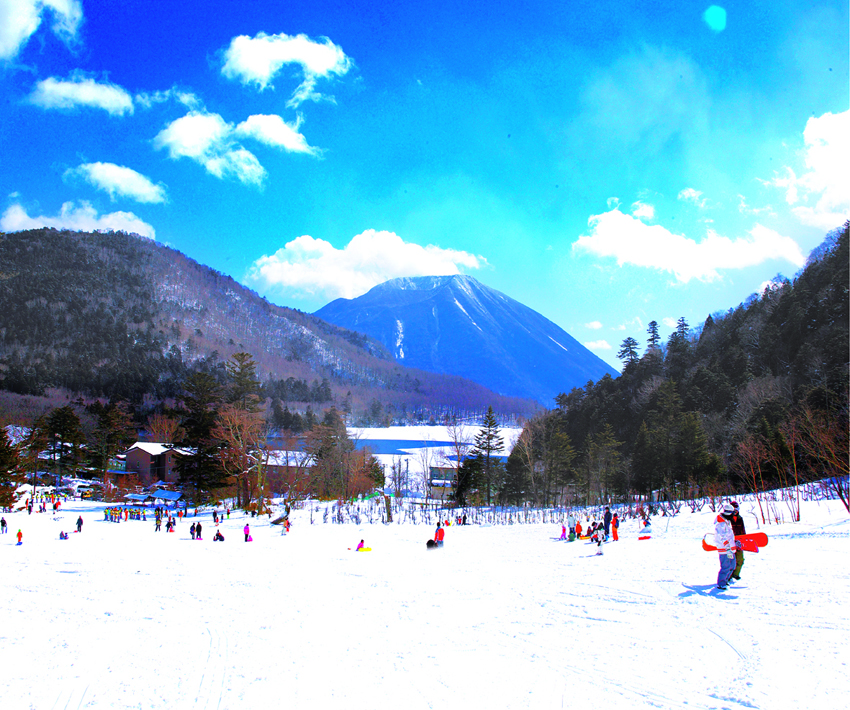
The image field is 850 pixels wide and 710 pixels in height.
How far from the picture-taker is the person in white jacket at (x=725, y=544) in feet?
33.3

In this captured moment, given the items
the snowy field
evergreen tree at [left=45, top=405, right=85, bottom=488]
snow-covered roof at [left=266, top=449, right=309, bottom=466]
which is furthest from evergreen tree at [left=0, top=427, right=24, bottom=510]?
the snowy field

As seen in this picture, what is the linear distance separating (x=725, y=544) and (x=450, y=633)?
588cm

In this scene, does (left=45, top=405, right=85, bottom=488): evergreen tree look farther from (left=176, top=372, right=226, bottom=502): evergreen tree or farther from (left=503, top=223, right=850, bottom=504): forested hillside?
(left=503, top=223, right=850, bottom=504): forested hillside

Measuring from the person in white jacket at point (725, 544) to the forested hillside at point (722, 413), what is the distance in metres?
16.9

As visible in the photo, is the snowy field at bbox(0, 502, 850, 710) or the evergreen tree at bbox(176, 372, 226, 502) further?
the evergreen tree at bbox(176, 372, 226, 502)

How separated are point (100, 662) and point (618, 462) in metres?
50.9

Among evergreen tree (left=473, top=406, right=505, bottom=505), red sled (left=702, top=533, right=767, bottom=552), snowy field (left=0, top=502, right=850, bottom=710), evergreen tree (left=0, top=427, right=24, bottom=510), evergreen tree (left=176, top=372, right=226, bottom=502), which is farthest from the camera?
evergreen tree (left=473, top=406, right=505, bottom=505)

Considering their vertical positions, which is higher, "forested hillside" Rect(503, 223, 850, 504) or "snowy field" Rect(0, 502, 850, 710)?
"forested hillside" Rect(503, 223, 850, 504)

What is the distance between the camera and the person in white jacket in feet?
33.3

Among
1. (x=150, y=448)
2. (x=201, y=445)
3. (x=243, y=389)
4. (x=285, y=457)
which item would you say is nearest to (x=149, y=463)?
(x=150, y=448)

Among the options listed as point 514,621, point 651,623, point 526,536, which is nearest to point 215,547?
point 526,536

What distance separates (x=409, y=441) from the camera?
472 ft

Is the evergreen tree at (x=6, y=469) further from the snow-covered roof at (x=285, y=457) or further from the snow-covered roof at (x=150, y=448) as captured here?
the snow-covered roof at (x=150, y=448)

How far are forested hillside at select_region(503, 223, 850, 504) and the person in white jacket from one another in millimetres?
16900
